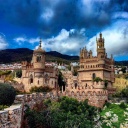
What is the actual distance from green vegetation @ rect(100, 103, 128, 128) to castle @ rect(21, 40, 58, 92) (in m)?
16.2

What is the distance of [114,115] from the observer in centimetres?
3659

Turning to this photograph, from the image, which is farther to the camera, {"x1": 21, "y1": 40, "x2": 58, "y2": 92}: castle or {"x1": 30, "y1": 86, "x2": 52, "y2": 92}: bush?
{"x1": 21, "y1": 40, "x2": 58, "y2": 92}: castle

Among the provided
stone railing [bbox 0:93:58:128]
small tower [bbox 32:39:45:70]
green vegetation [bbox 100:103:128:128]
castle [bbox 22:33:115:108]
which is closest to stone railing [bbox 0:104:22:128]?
stone railing [bbox 0:93:58:128]

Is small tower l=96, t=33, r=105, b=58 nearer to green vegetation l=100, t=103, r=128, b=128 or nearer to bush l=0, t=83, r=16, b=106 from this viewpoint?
green vegetation l=100, t=103, r=128, b=128

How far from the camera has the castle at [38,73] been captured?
2103 inches

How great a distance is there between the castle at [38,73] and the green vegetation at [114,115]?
1618cm

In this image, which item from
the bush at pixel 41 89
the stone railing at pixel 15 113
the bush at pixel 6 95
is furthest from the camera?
the bush at pixel 41 89

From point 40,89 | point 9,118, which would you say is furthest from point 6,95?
point 40,89

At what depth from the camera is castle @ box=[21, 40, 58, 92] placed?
175ft

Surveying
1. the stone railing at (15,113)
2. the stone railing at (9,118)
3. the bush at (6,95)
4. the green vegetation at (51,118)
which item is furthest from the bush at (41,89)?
the stone railing at (9,118)

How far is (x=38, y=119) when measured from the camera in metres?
23.8

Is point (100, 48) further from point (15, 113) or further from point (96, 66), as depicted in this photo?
point (15, 113)

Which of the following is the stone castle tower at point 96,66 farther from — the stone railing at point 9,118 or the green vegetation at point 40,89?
the stone railing at point 9,118

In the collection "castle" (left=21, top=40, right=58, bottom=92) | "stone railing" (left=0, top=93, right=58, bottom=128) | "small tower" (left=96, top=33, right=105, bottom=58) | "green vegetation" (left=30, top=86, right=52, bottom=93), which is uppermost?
"small tower" (left=96, top=33, right=105, bottom=58)
